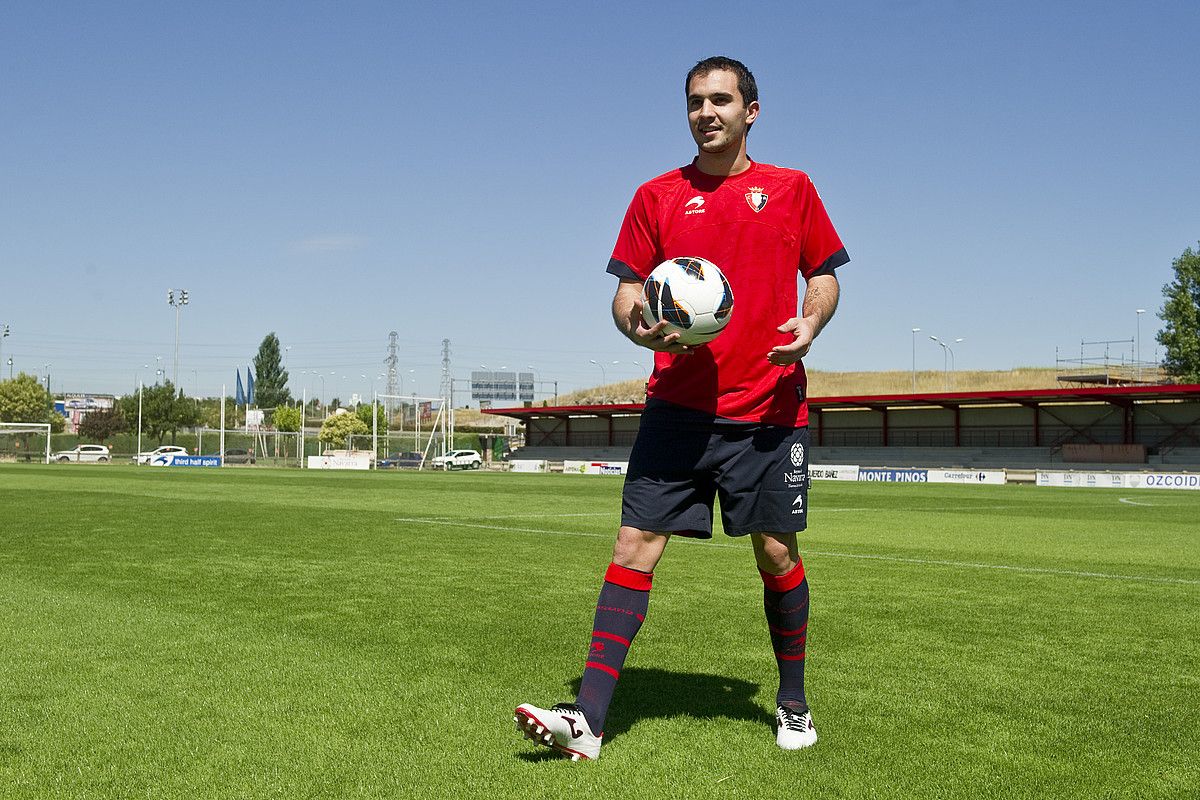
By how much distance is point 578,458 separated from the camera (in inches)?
2874

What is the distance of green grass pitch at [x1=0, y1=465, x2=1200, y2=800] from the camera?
3272 millimetres

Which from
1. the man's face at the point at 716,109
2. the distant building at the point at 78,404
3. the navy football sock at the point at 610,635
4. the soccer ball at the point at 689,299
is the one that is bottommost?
the navy football sock at the point at 610,635

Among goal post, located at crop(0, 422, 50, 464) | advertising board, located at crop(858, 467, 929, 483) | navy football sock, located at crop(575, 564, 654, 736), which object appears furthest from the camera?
goal post, located at crop(0, 422, 50, 464)

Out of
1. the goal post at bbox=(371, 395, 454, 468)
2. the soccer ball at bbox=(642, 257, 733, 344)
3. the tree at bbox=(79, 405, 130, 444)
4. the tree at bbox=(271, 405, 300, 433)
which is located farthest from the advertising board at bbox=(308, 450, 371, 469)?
the soccer ball at bbox=(642, 257, 733, 344)

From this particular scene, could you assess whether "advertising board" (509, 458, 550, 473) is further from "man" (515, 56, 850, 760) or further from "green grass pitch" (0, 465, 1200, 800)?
"man" (515, 56, 850, 760)

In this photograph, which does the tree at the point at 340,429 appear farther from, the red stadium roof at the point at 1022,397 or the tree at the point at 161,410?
the red stadium roof at the point at 1022,397

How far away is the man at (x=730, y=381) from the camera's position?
372cm

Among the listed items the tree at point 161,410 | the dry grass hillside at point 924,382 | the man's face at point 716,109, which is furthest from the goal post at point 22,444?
the man's face at point 716,109

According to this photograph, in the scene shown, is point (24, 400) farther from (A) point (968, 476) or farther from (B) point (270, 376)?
(A) point (968, 476)

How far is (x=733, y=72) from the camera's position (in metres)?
3.83

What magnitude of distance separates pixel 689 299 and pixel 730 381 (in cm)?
38

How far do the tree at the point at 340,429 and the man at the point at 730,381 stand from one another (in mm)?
98879

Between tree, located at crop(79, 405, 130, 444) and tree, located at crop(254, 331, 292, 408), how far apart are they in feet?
56.1

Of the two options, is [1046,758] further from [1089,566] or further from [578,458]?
[578,458]
